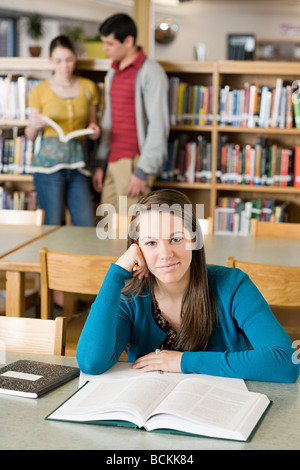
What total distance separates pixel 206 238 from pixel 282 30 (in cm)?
673

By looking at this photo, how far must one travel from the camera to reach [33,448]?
0.95 m

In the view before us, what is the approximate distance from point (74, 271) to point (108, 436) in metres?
1.14

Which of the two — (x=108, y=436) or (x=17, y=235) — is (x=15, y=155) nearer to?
(x=17, y=235)

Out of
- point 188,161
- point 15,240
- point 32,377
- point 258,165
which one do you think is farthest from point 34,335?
point 258,165

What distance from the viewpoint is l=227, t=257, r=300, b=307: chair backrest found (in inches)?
76.1

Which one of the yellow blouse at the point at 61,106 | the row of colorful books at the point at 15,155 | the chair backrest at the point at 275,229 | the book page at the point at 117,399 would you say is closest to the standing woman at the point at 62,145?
the yellow blouse at the point at 61,106

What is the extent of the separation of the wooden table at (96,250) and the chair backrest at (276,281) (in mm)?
356

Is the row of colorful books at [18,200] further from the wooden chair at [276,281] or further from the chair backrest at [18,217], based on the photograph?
the wooden chair at [276,281]

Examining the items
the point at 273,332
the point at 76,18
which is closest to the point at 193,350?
the point at 273,332

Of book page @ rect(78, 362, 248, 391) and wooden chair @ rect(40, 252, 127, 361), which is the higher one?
wooden chair @ rect(40, 252, 127, 361)

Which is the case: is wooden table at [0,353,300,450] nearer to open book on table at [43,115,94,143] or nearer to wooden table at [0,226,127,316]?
wooden table at [0,226,127,316]

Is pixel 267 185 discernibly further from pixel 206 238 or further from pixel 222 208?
pixel 206 238

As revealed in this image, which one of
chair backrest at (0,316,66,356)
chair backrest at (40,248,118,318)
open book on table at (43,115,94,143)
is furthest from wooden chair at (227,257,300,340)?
open book on table at (43,115,94,143)

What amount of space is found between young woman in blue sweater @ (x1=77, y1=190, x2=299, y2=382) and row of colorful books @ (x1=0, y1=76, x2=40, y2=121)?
3270 millimetres
